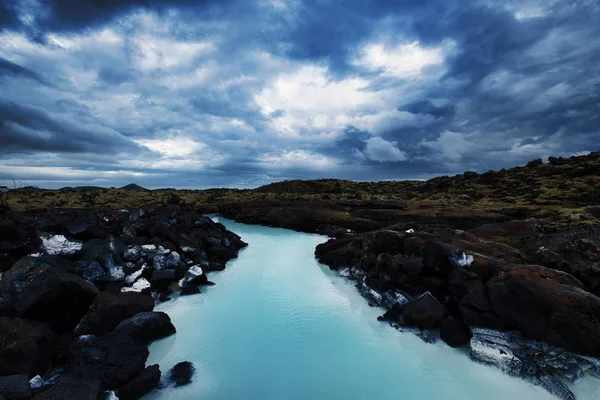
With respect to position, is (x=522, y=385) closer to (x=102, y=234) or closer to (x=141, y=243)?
(x=141, y=243)

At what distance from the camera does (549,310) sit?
31.2 ft

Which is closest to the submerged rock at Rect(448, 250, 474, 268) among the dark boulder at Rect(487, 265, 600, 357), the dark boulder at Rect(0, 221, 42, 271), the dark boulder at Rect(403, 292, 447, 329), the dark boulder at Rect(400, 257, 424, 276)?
the dark boulder at Rect(400, 257, 424, 276)

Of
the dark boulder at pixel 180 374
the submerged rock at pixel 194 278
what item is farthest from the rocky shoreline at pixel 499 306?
the submerged rock at pixel 194 278

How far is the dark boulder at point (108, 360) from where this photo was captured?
738 cm

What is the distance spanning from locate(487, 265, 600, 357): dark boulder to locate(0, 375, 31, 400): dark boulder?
1349 centimetres

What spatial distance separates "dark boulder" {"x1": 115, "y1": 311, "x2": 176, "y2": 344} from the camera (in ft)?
32.1

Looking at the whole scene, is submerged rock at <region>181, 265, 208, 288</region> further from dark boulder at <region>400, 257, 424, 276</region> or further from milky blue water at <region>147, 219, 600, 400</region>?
dark boulder at <region>400, 257, 424, 276</region>

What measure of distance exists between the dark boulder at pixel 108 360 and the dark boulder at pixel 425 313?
9568 millimetres

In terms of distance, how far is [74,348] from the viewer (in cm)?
815

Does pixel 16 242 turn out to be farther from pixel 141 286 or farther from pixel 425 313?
pixel 425 313

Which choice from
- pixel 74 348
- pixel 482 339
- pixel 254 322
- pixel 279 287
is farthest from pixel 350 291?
pixel 74 348

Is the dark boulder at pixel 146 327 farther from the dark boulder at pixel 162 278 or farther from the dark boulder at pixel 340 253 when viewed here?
the dark boulder at pixel 340 253

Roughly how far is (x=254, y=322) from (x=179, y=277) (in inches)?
260

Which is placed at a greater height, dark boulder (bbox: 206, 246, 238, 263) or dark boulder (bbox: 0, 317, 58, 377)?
dark boulder (bbox: 0, 317, 58, 377)
